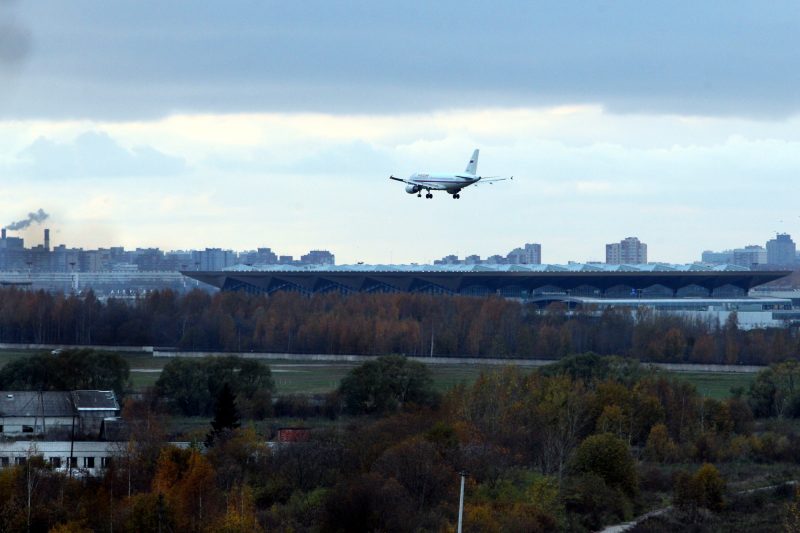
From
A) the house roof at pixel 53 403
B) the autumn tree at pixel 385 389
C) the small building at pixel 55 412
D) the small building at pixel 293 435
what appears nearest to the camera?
the small building at pixel 293 435

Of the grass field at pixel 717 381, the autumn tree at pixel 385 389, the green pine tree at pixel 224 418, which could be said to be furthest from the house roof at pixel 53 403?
the grass field at pixel 717 381

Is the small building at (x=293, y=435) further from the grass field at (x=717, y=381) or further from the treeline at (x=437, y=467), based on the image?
the grass field at (x=717, y=381)

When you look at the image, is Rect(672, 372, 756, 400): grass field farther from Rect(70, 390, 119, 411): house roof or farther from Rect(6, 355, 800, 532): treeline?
Rect(70, 390, 119, 411): house roof

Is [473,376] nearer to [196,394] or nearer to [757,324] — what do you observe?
[196,394]

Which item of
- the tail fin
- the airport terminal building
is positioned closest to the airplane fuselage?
the tail fin

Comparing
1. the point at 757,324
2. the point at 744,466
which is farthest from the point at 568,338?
the point at 744,466

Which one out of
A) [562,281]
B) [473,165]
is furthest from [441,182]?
[562,281]
